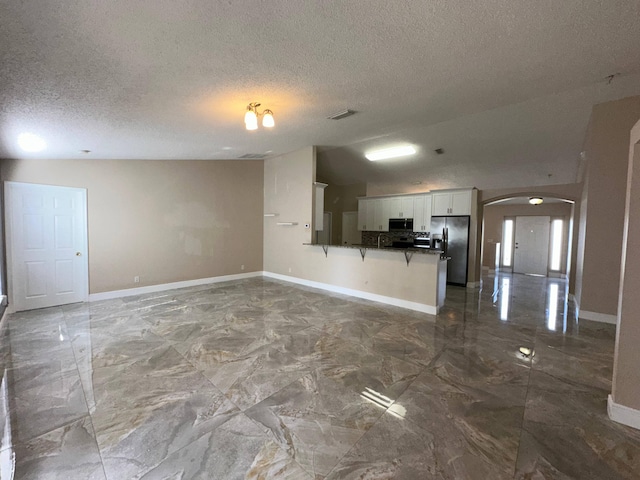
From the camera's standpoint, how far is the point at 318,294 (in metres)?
5.72

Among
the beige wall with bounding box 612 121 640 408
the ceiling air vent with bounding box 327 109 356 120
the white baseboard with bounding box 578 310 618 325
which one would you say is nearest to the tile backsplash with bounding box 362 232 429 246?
the white baseboard with bounding box 578 310 618 325

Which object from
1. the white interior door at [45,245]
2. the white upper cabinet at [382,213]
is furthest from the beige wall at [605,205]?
the white interior door at [45,245]

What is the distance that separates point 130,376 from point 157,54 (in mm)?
2757

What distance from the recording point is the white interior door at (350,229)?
908cm

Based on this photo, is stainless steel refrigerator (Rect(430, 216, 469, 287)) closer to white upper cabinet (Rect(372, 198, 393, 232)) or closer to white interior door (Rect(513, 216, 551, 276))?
white upper cabinet (Rect(372, 198, 393, 232))

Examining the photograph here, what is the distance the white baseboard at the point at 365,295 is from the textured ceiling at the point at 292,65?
9.87ft

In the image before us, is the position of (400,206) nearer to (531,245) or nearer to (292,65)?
(531,245)

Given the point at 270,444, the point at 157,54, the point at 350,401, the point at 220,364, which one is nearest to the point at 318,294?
the point at 220,364

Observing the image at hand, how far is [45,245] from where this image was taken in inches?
181

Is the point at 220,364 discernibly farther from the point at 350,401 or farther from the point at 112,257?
the point at 112,257

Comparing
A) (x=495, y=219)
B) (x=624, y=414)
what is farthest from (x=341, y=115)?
(x=495, y=219)

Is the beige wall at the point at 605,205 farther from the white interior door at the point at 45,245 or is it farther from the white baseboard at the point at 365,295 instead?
the white interior door at the point at 45,245

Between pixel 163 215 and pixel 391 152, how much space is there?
5.10 m

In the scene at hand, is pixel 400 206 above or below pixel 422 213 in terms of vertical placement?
above
